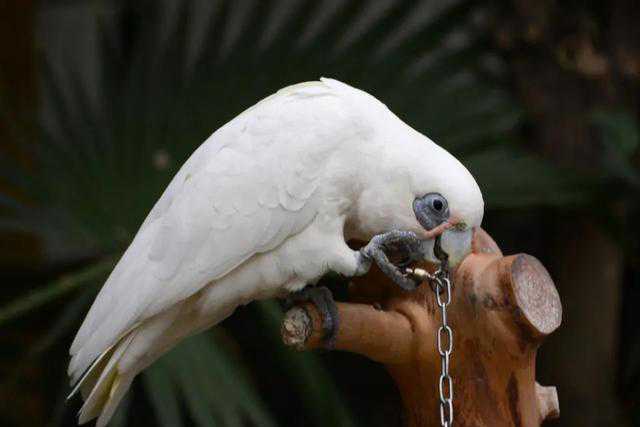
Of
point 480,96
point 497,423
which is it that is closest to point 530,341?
point 497,423

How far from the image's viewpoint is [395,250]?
1.37 metres

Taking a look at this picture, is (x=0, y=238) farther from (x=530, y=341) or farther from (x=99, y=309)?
(x=530, y=341)

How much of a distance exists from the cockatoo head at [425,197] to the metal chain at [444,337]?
0.03 m

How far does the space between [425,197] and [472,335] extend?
0.69 ft

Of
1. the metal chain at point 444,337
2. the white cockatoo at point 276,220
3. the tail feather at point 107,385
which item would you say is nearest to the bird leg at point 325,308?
the white cockatoo at point 276,220

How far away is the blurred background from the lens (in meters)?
1.84

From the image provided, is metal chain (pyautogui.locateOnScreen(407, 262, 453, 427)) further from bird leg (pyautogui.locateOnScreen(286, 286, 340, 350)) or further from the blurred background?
the blurred background

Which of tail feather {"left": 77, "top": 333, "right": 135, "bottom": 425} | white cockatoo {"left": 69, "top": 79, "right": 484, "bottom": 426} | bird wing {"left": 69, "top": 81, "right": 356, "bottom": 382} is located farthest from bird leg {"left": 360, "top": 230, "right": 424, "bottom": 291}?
tail feather {"left": 77, "top": 333, "right": 135, "bottom": 425}

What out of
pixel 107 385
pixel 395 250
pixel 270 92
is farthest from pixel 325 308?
pixel 270 92

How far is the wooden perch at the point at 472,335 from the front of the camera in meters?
1.25

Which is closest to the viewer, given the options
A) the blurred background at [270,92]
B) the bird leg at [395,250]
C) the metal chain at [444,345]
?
the metal chain at [444,345]

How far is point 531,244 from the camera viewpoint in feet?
8.80

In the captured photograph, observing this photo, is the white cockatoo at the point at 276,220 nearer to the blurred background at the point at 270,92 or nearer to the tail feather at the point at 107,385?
the tail feather at the point at 107,385

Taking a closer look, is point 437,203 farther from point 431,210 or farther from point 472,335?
point 472,335
